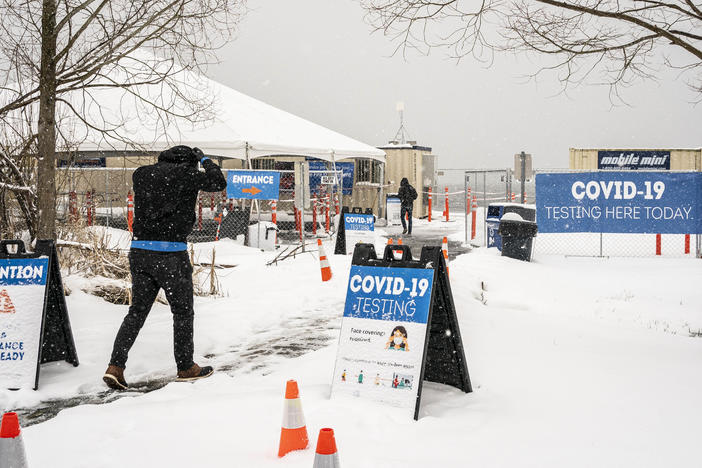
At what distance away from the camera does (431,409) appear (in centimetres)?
459

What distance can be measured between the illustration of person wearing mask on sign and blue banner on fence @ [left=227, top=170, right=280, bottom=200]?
12.0 m

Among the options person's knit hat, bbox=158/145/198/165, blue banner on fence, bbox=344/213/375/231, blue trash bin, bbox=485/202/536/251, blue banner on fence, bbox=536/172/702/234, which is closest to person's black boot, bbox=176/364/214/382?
person's knit hat, bbox=158/145/198/165

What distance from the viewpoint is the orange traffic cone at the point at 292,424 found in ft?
12.1

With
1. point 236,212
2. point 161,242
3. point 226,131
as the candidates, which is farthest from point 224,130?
point 161,242

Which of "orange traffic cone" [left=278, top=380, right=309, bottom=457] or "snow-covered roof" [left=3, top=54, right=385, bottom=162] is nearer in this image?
"orange traffic cone" [left=278, top=380, right=309, bottom=457]

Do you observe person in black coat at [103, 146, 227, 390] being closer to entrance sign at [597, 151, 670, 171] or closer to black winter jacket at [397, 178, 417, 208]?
black winter jacket at [397, 178, 417, 208]

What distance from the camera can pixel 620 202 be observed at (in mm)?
14164

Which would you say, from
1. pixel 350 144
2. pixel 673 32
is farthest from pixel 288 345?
pixel 350 144

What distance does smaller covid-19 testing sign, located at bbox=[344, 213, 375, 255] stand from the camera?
14.5m

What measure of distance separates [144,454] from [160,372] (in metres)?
2.25

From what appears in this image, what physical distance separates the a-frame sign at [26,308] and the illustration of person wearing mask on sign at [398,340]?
3050 mm

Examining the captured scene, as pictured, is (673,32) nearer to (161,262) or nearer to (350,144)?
(161,262)

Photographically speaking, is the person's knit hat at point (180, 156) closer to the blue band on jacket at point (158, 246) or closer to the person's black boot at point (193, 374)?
the blue band on jacket at point (158, 246)

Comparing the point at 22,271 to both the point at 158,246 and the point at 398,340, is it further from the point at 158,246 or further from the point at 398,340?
the point at 398,340
